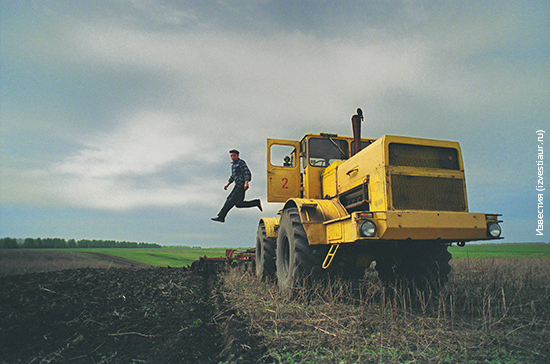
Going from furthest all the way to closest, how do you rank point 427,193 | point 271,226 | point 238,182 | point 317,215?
point 238,182 → point 271,226 → point 317,215 → point 427,193

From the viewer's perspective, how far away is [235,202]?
8.65 meters

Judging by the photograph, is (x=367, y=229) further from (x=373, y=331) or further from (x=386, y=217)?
(x=373, y=331)

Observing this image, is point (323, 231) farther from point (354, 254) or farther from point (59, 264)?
point (59, 264)

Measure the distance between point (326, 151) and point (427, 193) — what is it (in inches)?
116

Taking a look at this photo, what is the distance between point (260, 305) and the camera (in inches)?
224

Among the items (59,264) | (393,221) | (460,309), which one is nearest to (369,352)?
(393,221)

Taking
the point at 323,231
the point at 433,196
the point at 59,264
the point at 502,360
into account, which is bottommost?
the point at 502,360

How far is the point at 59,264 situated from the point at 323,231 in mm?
7218

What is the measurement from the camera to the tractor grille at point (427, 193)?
512 centimetres

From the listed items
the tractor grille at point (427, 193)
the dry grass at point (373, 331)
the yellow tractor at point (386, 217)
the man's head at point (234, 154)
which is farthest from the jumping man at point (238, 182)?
the tractor grille at point (427, 193)

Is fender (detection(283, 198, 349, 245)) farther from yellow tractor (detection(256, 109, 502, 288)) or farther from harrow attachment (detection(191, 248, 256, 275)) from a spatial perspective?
harrow attachment (detection(191, 248, 256, 275))

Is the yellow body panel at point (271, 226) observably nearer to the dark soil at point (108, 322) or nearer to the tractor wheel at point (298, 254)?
the tractor wheel at point (298, 254)

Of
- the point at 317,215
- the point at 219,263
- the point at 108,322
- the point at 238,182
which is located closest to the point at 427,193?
the point at 317,215

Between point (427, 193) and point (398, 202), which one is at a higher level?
point (427, 193)
